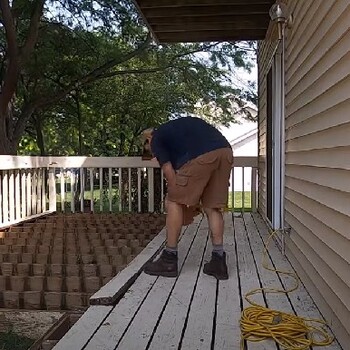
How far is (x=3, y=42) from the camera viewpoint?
420 inches

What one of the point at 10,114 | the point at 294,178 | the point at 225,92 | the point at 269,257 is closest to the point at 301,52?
the point at 294,178

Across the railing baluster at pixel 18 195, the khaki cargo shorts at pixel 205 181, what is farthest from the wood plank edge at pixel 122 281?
the railing baluster at pixel 18 195

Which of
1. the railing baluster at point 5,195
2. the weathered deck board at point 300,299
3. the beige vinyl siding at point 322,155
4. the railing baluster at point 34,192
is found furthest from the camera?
the railing baluster at point 34,192

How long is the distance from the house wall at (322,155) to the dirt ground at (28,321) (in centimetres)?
154

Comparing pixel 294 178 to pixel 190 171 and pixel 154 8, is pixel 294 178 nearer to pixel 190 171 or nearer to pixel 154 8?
pixel 190 171

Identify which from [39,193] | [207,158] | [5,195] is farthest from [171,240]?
[39,193]

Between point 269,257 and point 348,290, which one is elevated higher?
point 348,290

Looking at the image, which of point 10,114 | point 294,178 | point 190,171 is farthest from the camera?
point 10,114

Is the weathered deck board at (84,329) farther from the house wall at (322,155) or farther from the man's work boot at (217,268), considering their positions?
the house wall at (322,155)

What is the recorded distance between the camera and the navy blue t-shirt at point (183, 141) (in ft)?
10.6

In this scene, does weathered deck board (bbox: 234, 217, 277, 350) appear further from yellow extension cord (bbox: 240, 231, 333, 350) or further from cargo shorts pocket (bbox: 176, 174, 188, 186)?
cargo shorts pocket (bbox: 176, 174, 188, 186)

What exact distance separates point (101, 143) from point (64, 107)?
2.16m

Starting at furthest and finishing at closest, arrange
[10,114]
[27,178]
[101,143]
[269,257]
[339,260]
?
[101,143], [10,114], [27,178], [269,257], [339,260]

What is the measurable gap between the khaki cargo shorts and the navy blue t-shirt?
0.15ft
